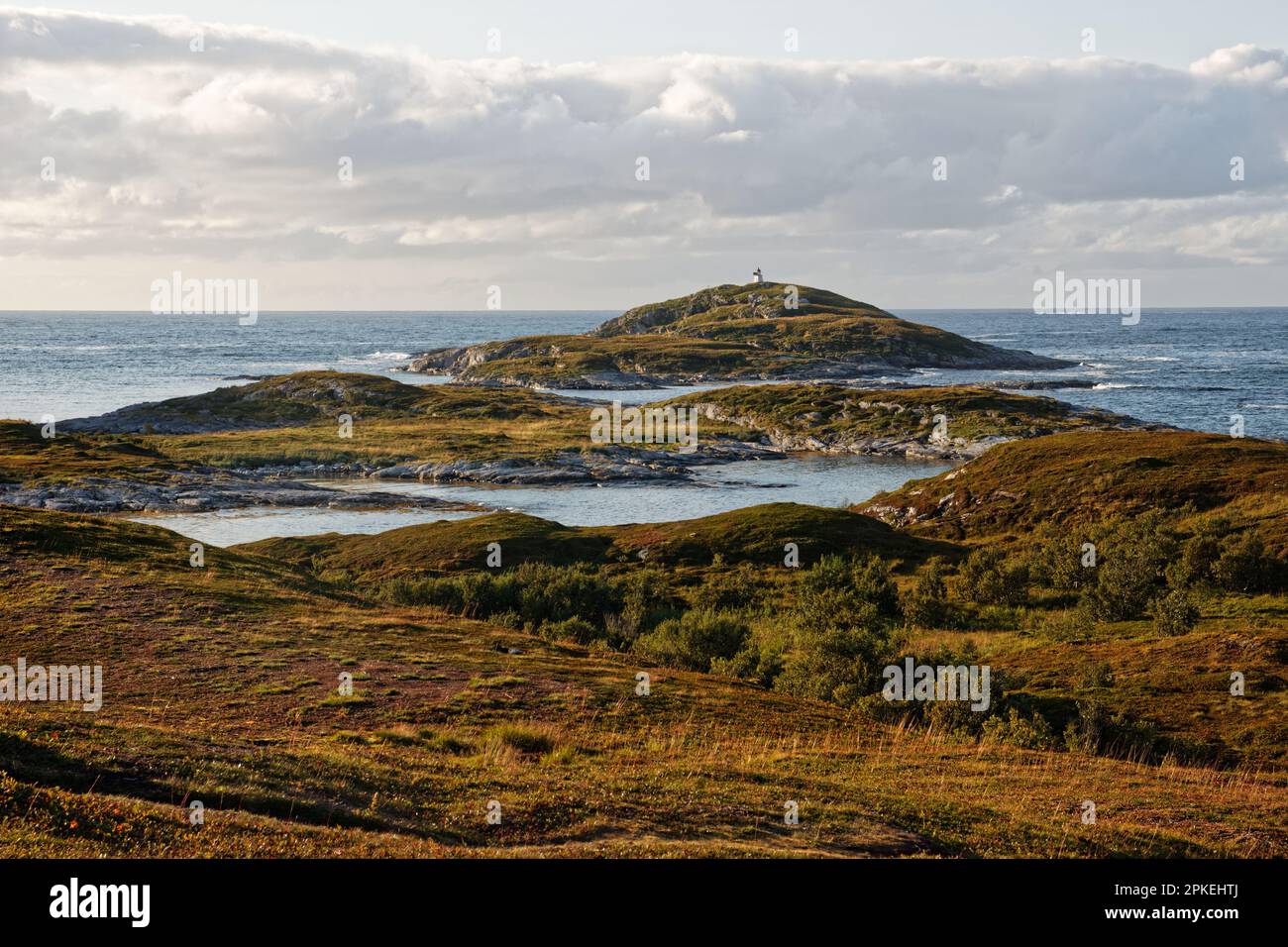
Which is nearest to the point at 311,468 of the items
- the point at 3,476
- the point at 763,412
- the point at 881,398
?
the point at 3,476

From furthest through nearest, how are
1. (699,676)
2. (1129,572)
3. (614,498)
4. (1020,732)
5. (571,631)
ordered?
(614,498)
(571,631)
(1129,572)
(699,676)
(1020,732)

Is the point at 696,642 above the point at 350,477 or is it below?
below

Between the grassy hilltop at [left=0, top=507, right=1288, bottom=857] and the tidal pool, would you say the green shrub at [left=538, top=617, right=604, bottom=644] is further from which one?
the tidal pool

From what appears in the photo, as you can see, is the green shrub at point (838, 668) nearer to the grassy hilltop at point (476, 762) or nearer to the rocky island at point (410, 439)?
the grassy hilltop at point (476, 762)

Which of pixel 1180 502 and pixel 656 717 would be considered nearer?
pixel 656 717

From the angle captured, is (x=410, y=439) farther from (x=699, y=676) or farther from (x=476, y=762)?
(x=476, y=762)
